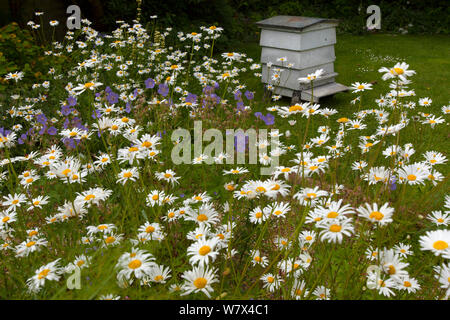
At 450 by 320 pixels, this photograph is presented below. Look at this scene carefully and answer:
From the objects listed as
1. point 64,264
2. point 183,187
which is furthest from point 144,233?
point 183,187

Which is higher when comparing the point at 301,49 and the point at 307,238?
the point at 301,49

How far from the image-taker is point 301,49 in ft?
17.7

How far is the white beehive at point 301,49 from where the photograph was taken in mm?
5406

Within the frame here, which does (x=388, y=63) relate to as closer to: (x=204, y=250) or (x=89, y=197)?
(x=89, y=197)

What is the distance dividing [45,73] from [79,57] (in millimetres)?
689

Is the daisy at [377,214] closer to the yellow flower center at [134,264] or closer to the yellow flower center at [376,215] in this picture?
the yellow flower center at [376,215]

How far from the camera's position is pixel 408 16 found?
10430mm

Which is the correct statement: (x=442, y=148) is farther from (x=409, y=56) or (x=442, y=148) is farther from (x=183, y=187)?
(x=409, y=56)

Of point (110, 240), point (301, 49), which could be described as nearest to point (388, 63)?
point (301, 49)

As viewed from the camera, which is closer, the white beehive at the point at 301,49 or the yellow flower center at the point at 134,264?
the yellow flower center at the point at 134,264

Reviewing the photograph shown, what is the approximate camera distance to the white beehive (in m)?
5.41

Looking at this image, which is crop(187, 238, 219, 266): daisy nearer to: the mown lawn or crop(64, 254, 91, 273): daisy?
crop(64, 254, 91, 273): daisy

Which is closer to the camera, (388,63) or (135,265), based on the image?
(135,265)

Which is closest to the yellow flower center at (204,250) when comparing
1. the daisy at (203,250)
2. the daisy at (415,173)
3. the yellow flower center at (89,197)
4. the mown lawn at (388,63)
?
the daisy at (203,250)
